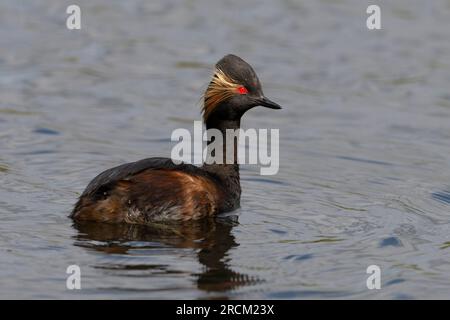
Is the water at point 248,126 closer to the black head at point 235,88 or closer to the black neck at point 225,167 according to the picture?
the black neck at point 225,167

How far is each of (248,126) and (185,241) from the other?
4596 millimetres

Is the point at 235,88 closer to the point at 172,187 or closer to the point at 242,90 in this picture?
the point at 242,90

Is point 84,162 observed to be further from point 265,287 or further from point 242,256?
point 265,287

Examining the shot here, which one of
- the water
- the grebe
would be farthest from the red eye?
the water

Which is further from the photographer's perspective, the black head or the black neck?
the black neck

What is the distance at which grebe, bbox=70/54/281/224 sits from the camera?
344 inches

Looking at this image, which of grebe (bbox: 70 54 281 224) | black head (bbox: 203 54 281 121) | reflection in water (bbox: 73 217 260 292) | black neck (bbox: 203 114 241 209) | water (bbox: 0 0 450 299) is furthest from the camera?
black neck (bbox: 203 114 241 209)

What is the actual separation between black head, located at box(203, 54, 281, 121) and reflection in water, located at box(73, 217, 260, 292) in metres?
1.06

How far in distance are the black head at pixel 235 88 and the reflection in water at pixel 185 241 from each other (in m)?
1.06

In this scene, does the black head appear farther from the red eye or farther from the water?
the water

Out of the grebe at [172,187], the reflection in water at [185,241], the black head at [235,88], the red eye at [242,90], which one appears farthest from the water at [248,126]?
the red eye at [242,90]

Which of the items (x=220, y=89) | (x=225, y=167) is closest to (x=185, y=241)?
(x=225, y=167)

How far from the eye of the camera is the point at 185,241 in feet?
27.6
